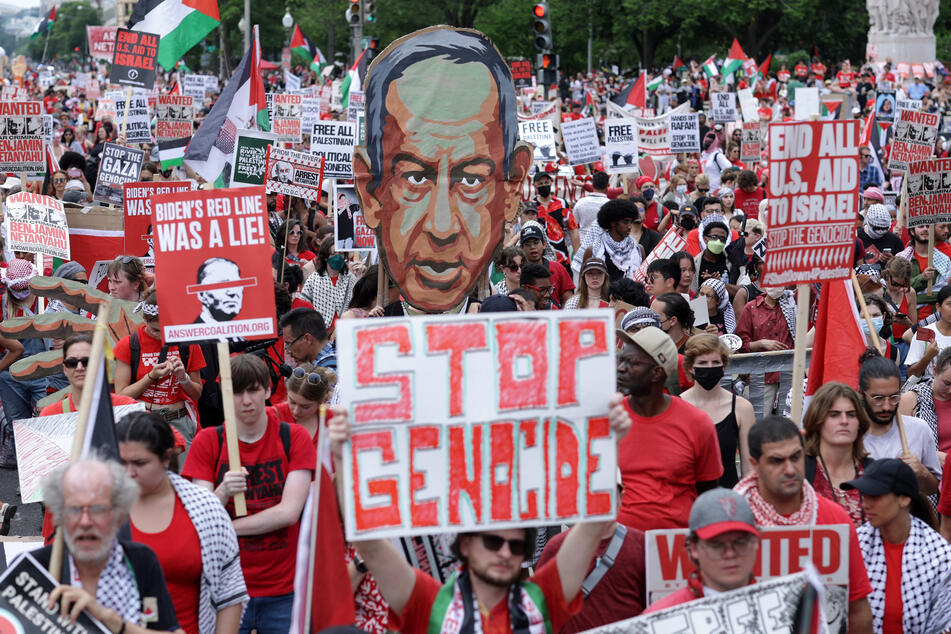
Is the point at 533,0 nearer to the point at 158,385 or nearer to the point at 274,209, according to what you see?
the point at 274,209

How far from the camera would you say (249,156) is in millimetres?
11656

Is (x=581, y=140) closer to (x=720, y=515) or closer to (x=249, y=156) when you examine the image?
(x=249, y=156)

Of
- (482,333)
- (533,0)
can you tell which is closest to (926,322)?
(482,333)

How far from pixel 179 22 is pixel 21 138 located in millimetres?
2713

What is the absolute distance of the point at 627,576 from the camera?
4.95 m

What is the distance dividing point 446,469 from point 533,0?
5881cm

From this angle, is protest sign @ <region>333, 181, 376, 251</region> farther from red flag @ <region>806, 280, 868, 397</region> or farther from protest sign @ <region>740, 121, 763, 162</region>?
protest sign @ <region>740, 121, 763, 162</region>

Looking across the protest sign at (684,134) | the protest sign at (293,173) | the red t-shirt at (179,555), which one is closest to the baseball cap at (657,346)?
the red t-shirt at (179,555)

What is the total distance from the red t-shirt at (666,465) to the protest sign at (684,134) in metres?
13.3

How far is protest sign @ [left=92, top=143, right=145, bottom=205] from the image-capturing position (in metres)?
13.8

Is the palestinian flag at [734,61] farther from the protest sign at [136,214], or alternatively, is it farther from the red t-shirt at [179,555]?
the red t-shirt at [179,555]

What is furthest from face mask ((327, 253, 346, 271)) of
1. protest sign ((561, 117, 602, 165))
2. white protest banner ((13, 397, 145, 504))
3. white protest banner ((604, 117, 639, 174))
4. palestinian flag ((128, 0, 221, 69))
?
protest sign ((561, 117, 602, 165))

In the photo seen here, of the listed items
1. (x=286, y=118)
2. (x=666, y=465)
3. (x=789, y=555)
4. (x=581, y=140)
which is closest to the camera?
(x=789, y=555)

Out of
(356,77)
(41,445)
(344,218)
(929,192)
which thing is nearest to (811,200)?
(41,445)
